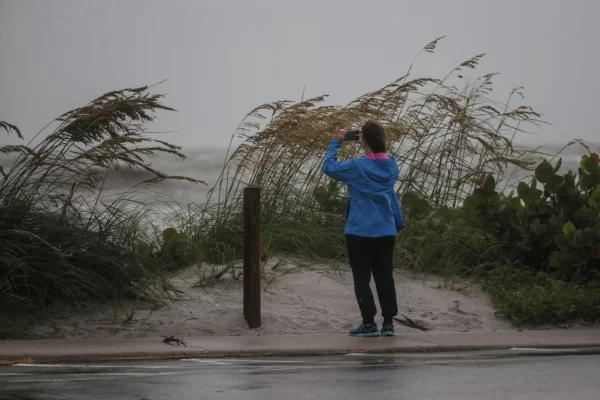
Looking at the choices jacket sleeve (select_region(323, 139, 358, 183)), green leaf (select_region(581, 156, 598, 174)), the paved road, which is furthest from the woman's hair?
green leaf (select_region(581, 156, 598, 174))

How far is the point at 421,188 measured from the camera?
13.1 meters

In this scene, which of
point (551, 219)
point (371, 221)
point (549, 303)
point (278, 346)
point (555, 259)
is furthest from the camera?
point (551, 219)

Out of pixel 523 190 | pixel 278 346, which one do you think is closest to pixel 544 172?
pixel 523 190

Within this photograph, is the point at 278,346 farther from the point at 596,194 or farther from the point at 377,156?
the point at 596,194

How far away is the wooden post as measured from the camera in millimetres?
9555

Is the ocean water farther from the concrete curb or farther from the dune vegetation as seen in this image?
the concrete curb

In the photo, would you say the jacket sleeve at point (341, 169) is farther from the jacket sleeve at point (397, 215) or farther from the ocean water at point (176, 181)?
the ocean water at point (176, 181)

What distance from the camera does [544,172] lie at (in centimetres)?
1142

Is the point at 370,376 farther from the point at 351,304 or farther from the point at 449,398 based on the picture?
the point at 351,304

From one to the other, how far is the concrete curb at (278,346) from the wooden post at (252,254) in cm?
36

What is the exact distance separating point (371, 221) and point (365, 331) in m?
0.90

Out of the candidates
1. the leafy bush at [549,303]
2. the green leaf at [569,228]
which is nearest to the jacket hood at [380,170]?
the leafy bush at [549,303]

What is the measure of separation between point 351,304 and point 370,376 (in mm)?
3204

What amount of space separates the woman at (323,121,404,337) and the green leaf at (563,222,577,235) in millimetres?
1971
